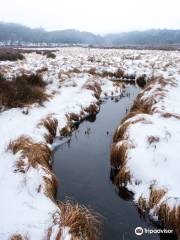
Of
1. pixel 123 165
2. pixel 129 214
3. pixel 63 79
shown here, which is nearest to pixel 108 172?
pixel 123 165

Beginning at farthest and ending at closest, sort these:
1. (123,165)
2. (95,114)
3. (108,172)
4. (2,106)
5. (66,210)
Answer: (95,114), (2,106), (108,172), (123,165), (66,210)

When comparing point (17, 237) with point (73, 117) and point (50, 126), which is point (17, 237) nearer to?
point (50, 126)

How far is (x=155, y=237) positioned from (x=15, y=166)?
393 cm

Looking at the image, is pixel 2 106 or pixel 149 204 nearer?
pixel 149 204

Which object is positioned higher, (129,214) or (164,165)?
(164,165)

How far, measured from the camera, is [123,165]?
919 cm

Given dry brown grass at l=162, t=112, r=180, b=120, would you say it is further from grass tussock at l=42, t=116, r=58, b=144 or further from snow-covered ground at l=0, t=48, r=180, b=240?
grass tussock at l=42, t=116, r=58, b=144

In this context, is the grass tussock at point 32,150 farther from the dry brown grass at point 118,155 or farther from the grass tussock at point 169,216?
the grass tussock at point 169,216

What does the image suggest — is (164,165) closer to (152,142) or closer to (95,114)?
(152,142)

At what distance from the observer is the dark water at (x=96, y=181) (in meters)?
7.12

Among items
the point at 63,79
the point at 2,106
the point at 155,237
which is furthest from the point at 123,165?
the point at 63,79

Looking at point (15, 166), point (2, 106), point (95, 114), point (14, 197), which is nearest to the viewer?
point (14, 197)

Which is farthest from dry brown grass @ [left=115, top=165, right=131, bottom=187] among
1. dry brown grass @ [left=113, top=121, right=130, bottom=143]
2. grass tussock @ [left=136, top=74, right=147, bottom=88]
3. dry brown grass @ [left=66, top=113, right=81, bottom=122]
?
grass tussock @ [left=136, top=74, right=147, bottom=88]

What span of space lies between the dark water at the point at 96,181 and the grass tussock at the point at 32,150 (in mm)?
568
